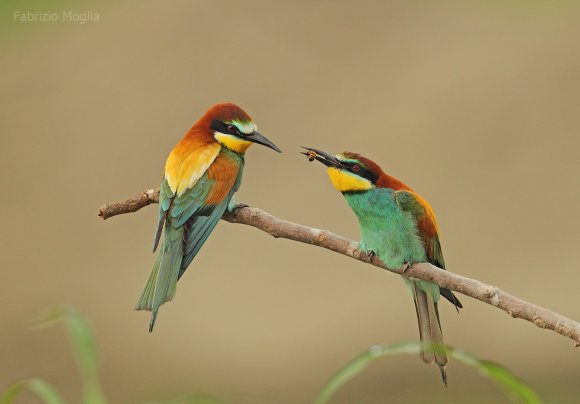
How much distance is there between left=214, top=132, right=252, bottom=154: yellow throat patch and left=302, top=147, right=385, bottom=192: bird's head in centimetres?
14

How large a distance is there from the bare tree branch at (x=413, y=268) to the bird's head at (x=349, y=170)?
8 centimetres

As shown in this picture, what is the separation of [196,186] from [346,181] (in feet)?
0.66

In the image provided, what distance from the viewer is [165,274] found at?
1.11 metres

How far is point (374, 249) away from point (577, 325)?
14.4 inches

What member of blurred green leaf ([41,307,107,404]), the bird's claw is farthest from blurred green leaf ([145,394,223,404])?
the bird's claw

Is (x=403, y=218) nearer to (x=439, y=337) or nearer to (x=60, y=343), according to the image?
(x=439, y=337)

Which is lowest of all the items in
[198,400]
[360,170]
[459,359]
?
[198,400]

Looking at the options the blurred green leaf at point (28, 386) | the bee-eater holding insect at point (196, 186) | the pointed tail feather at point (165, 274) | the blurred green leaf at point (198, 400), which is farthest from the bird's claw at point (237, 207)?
the blurred green leaf at point (28, 386)

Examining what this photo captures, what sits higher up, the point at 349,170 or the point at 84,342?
the point at 349,170

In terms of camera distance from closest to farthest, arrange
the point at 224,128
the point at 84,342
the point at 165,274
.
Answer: the point at 165,274, the point at 224,128, the point at 84,342

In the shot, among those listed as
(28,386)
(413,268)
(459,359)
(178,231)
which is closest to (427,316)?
(413,268)

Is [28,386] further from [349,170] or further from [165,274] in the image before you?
[349,170]

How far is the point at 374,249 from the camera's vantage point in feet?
4.67

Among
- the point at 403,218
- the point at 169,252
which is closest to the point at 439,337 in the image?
the point at 403,218
